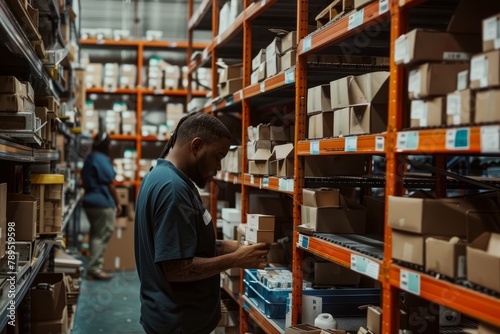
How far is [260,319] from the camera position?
12.8 feet

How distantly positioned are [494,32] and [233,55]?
15.6 feet

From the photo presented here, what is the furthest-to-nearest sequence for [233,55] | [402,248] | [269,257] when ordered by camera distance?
[233,55] → [269,257] → [402,248]

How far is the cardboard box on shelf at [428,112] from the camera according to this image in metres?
2.04

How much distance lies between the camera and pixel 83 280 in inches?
332

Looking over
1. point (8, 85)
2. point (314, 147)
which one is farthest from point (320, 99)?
point (8, 85)

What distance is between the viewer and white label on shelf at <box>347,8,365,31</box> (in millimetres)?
2539

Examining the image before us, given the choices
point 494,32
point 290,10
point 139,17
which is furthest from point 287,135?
point 139,17

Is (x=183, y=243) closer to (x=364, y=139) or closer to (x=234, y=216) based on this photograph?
(x=364, y=139)

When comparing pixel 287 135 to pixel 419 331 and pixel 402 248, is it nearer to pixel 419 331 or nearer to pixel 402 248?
pixel 419 331

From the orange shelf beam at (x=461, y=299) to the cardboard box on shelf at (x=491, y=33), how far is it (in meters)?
0.74

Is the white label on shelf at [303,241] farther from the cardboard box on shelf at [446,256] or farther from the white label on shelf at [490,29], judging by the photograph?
the white label on shelf at [490,29]

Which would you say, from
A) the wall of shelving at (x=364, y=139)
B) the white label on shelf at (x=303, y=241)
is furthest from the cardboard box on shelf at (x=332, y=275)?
the white label on shelf at (x=303, y=241)

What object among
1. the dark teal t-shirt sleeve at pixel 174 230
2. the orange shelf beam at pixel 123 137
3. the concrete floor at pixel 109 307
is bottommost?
the concrete floor at pixel 109 307

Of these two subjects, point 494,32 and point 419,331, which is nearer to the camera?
point 494,32
